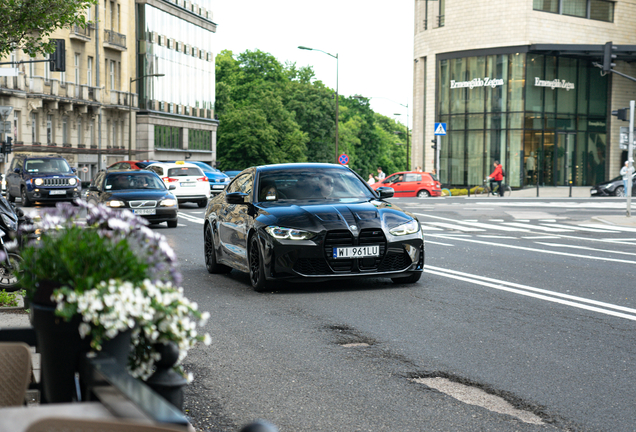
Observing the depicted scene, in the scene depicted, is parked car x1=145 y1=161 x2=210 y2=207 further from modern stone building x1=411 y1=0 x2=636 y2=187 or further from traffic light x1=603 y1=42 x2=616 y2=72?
modern stone building x1=411 y1=0 x2=636 y2=187

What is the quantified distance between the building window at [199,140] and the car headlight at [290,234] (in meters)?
70.5

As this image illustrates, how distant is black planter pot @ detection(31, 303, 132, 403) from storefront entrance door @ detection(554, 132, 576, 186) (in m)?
55.1

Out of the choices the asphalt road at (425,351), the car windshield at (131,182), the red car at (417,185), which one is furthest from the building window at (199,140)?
the asphalt road at (425,351)

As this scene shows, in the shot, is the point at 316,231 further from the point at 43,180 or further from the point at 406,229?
the point at 43,180

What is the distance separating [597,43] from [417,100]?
12.6 m

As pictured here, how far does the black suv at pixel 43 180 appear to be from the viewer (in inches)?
1283

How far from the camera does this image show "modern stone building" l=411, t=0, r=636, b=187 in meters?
54.8

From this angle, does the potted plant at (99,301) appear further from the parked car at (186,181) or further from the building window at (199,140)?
the building window at (199,140)

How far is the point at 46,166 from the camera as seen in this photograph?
112 feet

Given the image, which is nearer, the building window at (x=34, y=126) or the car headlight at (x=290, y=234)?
the car headlight at (x=290, y=234)

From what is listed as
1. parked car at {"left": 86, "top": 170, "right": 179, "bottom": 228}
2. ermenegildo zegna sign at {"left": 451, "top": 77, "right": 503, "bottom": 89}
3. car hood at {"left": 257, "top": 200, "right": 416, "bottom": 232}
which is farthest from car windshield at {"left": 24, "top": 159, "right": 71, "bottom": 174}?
ermenegildo zegna sign at {"left": 451, "top": 77, "right": 503, "bottom": 89}

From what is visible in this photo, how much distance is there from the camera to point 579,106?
56.8m

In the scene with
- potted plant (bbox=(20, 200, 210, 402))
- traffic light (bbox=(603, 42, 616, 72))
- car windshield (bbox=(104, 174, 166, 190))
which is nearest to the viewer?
potted plant (bbox=(20, 200, 210, 402))

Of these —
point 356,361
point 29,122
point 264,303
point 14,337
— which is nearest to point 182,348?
point 14,337
